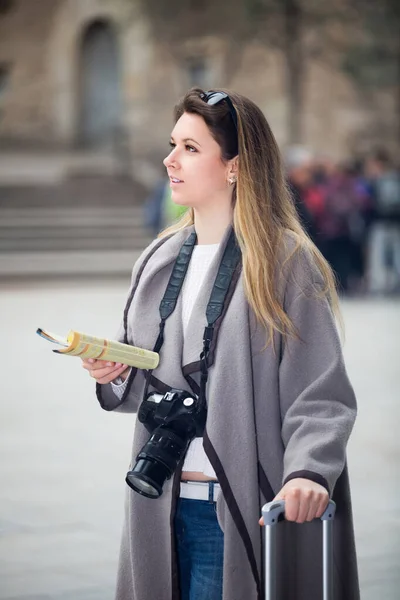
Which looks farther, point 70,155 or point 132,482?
point 70,155

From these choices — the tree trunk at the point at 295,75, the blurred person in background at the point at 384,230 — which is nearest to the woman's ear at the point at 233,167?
the blurred person in background at the point at 384,230

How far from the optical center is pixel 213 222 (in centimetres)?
269

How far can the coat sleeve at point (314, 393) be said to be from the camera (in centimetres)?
244

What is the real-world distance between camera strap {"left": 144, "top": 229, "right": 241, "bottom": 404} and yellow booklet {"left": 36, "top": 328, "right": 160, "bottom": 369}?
7 centimetres

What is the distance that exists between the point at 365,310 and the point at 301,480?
37.3 ft

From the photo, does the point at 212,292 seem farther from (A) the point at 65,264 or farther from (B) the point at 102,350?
(A) the point at 65,264

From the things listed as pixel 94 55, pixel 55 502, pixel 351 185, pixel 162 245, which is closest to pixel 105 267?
pixel 351 185

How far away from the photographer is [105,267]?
61.7 ft

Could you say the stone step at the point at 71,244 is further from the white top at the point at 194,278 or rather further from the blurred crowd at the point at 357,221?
the white top at the point at 194,278

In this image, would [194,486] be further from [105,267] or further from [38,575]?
[105,267]

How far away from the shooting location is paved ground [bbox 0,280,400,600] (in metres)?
4.82

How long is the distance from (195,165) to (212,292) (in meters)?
0.29

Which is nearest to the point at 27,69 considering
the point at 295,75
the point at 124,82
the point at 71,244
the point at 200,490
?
the point at 124,82

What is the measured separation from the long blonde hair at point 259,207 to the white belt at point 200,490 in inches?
13.5
